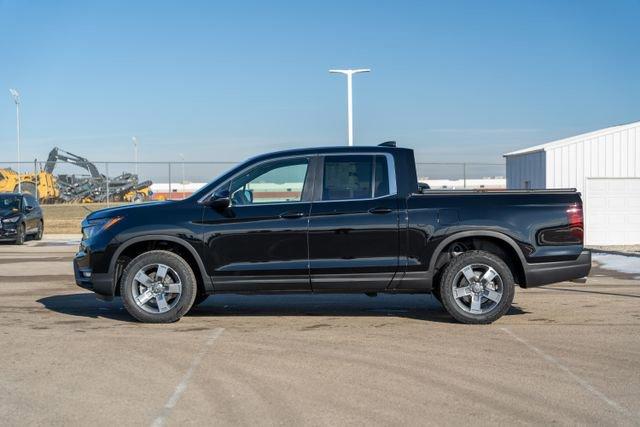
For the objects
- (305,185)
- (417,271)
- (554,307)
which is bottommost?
(554,307)

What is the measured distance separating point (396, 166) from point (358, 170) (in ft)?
1.39

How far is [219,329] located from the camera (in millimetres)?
8273

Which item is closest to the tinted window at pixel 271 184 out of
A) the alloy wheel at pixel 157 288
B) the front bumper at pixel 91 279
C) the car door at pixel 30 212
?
the alloy wheel at pixel 157 288

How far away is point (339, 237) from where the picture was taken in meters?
8.40

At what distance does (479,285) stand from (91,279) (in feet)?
14.1

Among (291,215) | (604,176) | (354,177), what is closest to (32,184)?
(604,176)

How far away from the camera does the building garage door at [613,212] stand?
22.1 m

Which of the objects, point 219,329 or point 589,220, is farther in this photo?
point 589,220

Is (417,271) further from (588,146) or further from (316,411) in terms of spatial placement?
(588,146)

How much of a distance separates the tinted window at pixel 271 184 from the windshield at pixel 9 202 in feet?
55.0

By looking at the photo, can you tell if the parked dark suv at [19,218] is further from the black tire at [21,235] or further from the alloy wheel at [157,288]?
the alloy wheel at [157,288]

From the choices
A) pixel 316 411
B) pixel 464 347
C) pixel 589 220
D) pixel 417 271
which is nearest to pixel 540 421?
pixel 316 411

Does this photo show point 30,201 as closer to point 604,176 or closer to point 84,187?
point 604,176

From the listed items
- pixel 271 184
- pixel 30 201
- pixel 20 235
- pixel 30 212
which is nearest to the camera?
pixel 271 184
